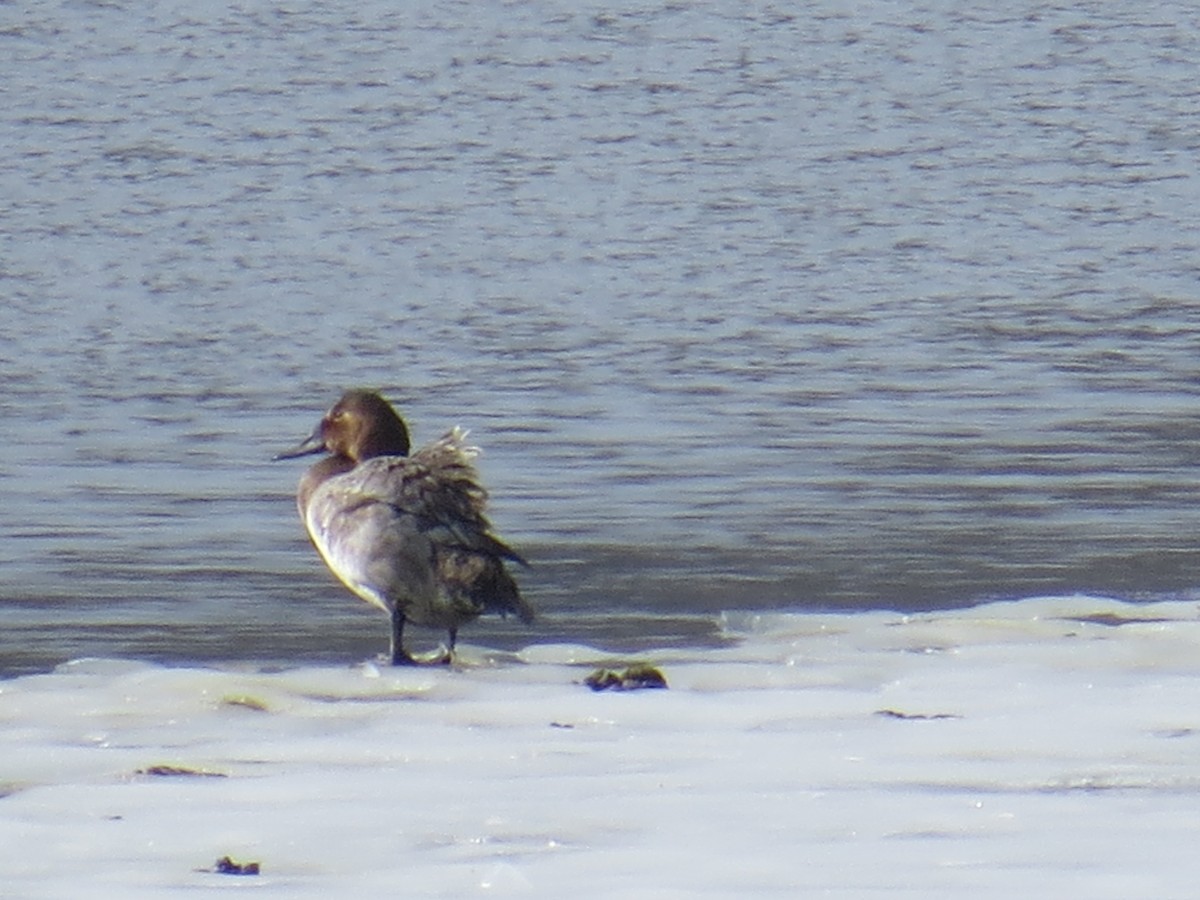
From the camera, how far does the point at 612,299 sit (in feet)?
47.7

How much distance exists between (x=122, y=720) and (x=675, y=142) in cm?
1450

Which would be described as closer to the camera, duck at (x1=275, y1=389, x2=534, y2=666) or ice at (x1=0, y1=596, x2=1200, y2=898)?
ice at (x1=0, y1=596, x2=1200, y2=898)

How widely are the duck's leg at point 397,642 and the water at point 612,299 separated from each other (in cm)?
29

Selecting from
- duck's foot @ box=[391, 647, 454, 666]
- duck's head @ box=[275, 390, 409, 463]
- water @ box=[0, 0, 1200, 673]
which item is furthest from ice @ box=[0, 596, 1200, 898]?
duck's head @ box=[275, 390, 409, 463]

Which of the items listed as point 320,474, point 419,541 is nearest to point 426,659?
point 419,541

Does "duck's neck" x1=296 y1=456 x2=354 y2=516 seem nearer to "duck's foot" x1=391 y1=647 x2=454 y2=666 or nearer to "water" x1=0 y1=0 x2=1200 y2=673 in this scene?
"water" x1=0 y1=0 x2=1200 y2=673

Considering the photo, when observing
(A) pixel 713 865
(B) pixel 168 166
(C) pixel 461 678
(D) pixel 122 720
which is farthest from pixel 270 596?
(B) pixel 168 166

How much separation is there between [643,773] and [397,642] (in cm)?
216

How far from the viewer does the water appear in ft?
28.1

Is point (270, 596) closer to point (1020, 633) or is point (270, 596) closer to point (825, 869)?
point (1020, 633)

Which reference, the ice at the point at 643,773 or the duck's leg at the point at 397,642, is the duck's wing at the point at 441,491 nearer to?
the duck's leg at the point at 397,642

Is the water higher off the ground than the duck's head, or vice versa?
the duck's head

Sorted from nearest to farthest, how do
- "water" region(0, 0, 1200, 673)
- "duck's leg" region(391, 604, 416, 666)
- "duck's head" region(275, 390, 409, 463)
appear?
"duck's leg" region(391, 604, 416, 666), "duck's head" region(275, 390, 409, 463), "water" region(0, 0, 1200, 673)

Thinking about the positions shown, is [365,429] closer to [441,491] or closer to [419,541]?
[441,491]
